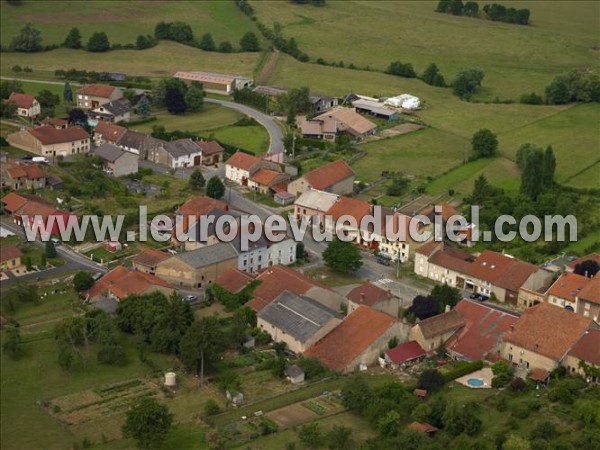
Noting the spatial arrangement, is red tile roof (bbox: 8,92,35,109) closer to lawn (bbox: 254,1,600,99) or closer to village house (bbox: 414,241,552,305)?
lawn (bbox: 254,1,600,99)

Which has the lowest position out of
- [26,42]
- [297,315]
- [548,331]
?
[297,315]

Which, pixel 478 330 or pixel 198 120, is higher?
pixel 198 120

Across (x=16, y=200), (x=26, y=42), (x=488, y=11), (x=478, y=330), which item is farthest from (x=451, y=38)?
(x=478, y=330)

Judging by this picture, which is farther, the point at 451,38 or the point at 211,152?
the point at 451,38

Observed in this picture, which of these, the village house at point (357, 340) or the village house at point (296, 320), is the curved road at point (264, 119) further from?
the village house at point (357, 340)

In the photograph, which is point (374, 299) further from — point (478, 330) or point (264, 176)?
point (264, 176)

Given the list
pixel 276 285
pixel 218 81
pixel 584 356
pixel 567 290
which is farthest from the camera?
pixel 218 81

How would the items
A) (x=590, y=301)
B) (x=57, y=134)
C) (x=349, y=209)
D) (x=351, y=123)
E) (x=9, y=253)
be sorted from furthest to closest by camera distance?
1. (x=351, y=123)
2. (x=57, y=134)
3. (x=349, y=209)
4. (x=9, y=253)
5. (x=590, y=301)

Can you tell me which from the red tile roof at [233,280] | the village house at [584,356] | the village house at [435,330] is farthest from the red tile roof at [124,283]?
the village house at [584,356]
